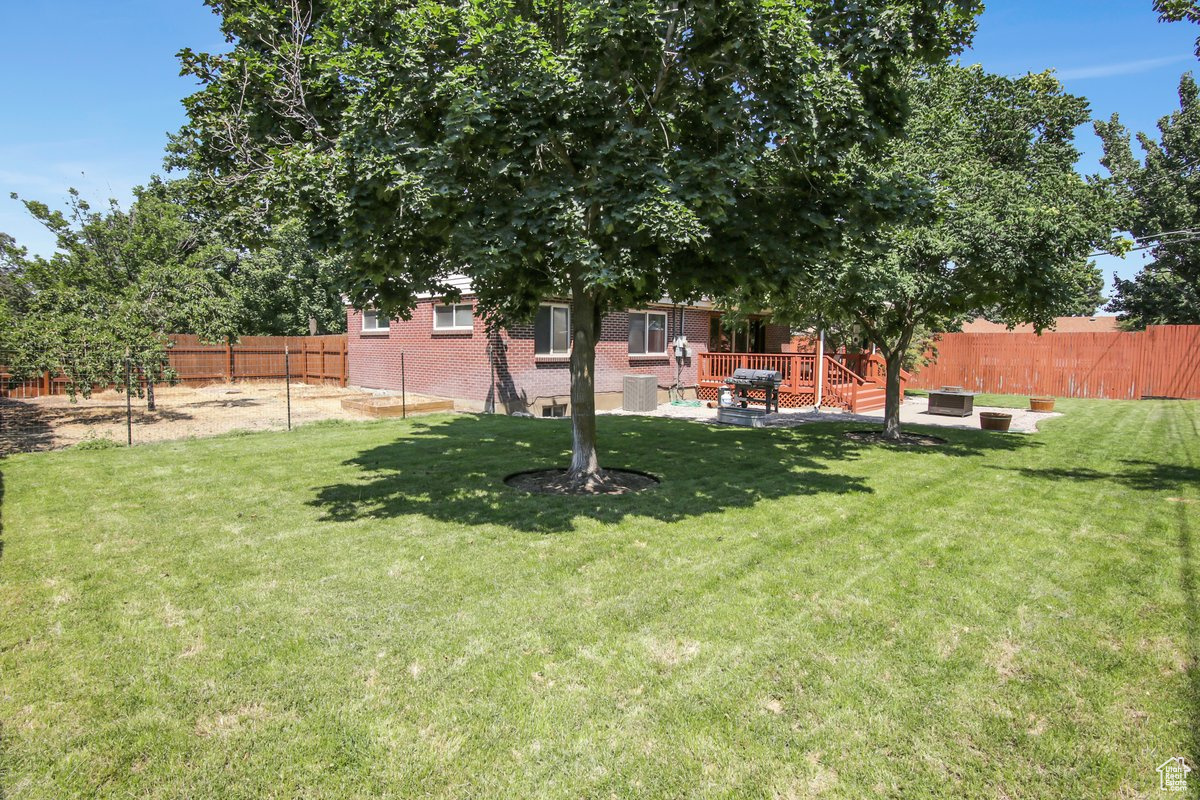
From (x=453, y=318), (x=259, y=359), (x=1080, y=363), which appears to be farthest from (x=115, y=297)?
(x=1080, y=363)

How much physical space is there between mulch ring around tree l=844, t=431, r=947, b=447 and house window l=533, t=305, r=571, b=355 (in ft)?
23.2

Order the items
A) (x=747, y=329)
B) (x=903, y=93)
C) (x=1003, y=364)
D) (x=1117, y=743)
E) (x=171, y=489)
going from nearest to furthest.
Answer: (x=1117, y=743), (x=903, y=93), (x=171, y=489), (x=747, y=329), (x=1003, y=364)

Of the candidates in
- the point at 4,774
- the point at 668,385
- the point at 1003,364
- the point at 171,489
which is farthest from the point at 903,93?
the point at 1003,364

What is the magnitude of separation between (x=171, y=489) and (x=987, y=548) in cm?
866

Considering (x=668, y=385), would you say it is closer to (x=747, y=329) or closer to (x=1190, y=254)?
(x=747, y=329)

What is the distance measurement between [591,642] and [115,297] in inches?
630

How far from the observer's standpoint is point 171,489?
7.50 m

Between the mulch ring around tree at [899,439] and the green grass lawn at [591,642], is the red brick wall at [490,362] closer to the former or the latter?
the mulch ring around tree at [899,439]

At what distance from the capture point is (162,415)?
1476 cm

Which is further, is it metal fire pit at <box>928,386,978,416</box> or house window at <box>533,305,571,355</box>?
metal fire pit at <box>928,386,978,416</box>

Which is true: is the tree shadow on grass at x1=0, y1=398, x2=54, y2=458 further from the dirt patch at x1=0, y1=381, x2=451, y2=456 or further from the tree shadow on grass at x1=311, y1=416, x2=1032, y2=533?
the tree shadow on grass at x1=311, y1=416, x2=1032, y2=533

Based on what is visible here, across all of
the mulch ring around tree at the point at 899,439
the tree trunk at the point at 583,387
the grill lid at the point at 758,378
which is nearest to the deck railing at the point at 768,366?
the grill lid at the point at 758,378

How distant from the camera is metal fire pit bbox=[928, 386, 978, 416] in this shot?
1611cm

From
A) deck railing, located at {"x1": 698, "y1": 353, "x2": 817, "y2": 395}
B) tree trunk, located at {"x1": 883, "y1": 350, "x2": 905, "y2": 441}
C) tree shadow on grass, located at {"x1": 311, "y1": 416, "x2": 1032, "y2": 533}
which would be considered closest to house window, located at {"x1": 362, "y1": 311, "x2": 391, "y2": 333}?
tree shadow on grass, located at {"x1": 311, "y1": 416, "x2": 1032, "y2": 533}
